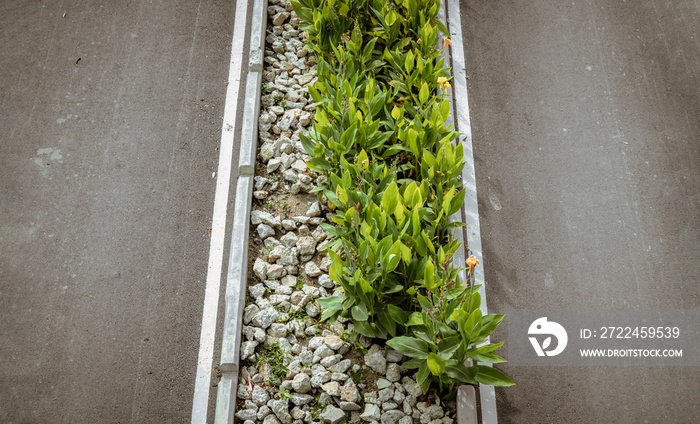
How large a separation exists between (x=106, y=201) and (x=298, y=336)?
6.64 feet

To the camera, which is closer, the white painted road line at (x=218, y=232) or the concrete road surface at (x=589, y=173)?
the white painted road line at (x=218, y=232)

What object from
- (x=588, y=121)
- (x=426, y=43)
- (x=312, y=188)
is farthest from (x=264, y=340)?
(x=588, y=121)

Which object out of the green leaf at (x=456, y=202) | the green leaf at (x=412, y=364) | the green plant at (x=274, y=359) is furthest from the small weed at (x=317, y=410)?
the green leaf at (x=456, y=202)

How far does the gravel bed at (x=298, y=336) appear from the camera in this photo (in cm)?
316

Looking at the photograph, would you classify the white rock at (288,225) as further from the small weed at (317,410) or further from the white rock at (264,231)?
the small weed at (317,410)

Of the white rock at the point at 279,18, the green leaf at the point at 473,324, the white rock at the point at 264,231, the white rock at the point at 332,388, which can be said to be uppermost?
the white rock at the point at 279,18

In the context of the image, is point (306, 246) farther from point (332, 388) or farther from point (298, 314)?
point (332, 388)

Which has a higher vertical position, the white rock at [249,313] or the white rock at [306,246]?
the white rock at [306,246]

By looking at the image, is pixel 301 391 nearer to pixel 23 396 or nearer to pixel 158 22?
pixel 23 396

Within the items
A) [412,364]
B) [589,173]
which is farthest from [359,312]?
[589,173]

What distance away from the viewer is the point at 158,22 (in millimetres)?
5133

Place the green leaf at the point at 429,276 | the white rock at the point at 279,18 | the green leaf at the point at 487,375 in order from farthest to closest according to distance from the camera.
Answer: the white rock at the point at 279,18, the green leaf at the point at 429,276, the green leaf at the point at 487,375

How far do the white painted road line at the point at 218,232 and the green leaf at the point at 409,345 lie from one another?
132 centimetres

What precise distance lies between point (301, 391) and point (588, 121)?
359 centimetres
